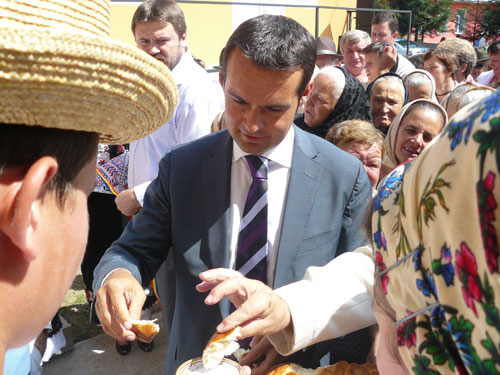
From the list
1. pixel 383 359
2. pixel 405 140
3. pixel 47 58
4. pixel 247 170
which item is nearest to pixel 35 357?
pixel 247 170

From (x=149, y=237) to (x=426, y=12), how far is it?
164 feet

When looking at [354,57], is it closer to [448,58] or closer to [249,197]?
[448,58]

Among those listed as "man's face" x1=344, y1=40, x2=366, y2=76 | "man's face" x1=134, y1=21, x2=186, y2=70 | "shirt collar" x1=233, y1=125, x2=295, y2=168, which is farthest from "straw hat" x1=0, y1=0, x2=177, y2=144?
"man's face" x1=344, y1=40, x2=366, y2=76

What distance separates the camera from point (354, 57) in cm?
708

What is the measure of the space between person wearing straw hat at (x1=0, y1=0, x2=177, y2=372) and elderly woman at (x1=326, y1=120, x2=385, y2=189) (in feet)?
6.35

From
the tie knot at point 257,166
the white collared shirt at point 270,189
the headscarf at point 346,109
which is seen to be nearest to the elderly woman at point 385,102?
the headscarf at point 346,109

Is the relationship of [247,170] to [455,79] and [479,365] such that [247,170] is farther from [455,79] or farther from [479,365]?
[455,79]

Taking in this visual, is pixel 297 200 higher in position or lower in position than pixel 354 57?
higher

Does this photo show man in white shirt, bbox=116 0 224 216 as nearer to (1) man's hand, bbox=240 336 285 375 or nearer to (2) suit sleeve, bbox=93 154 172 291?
(2) suit sleeve, bbox=93 154 172 291

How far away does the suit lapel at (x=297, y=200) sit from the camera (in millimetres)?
1956

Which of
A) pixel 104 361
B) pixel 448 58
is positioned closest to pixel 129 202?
pixel 104 361

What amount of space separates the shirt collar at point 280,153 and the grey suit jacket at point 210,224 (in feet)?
0.11

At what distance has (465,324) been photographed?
2.56 ft

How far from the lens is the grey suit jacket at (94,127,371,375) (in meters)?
1.98
